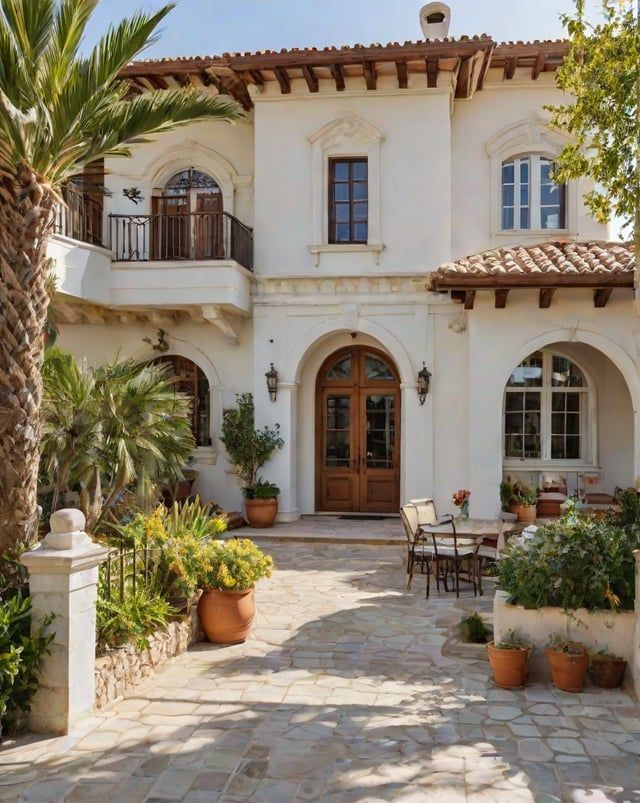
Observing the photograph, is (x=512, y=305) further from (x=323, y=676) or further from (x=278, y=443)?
(x=323, y=676)

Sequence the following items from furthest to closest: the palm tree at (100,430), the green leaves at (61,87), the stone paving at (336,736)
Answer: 1. the palm tree at (100,430)
2. the green leaves at (61,87)
3. the stone paving at (336,736)

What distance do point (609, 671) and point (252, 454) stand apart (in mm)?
8111

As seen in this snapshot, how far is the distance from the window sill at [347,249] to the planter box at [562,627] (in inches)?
322

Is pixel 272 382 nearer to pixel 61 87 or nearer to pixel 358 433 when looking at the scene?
A: pixel 358 433

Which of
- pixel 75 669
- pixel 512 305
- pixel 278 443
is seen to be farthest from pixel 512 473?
pixel 75 669

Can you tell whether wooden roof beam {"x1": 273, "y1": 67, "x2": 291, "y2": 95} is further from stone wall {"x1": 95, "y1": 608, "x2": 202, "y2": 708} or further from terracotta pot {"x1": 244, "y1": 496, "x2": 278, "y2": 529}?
stone wall {"x1": 95, "y1": 608, "x2": 202, "y2": 708}

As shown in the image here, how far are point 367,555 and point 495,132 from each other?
836 cm

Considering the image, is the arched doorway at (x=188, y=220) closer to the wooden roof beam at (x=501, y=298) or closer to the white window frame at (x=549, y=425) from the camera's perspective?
the wooden roof beam at (x=501, y=298)

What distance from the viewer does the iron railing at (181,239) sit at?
13008 millimetres

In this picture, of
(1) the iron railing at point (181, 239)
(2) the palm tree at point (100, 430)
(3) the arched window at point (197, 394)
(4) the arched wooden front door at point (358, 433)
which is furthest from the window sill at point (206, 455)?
(2) the palm tree at point (100, 430)

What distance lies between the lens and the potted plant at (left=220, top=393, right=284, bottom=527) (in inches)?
493

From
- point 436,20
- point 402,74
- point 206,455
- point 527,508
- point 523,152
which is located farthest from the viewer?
point 436,20

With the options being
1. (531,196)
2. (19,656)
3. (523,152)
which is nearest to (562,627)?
(19,656)

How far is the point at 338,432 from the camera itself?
45.7ft
